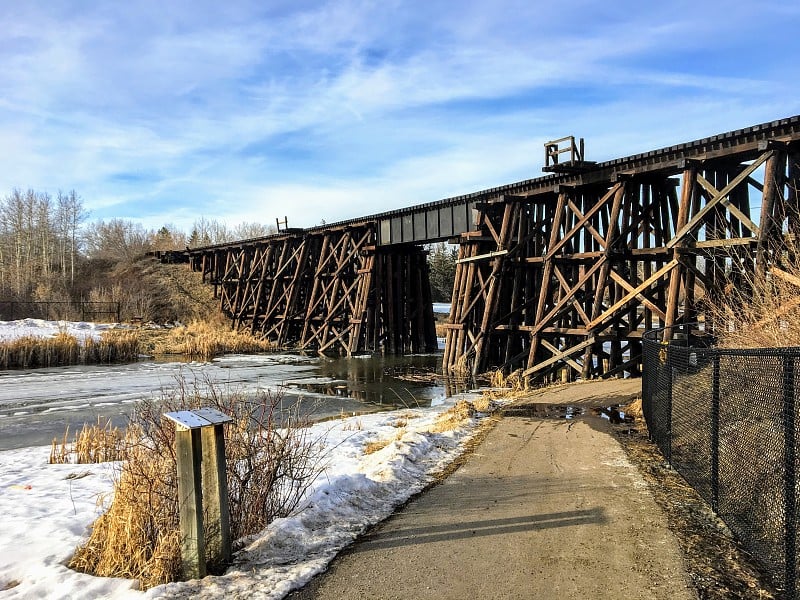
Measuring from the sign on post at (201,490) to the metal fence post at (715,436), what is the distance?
355 cm

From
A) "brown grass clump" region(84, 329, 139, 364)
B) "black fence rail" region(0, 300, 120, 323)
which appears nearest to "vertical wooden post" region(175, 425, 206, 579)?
"brown grass clump" region(84, 329, 139, 364)

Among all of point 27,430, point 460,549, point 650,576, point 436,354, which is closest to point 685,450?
point 650,576

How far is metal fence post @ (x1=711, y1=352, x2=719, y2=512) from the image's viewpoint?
461 centimetres

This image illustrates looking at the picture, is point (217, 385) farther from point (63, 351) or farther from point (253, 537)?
point (63, 351)

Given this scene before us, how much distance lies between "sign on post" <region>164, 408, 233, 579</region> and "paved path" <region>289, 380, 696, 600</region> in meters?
0.64

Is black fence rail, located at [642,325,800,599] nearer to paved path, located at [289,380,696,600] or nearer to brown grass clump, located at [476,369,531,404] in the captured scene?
paved path, located at [289,380,696,600]

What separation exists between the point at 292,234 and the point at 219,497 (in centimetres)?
2776

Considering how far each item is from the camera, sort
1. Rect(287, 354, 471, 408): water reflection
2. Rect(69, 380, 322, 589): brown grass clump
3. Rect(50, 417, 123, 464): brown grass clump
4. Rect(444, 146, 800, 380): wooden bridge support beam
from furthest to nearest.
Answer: Rect(287, 354, 471, 408): water reflection → Rect(444, 146, 800, 380): wooden bridge support beam → Rect(50, 417, 123, 464): brown grass clump → Rect(69, 380, 322, 589): brown grass clump

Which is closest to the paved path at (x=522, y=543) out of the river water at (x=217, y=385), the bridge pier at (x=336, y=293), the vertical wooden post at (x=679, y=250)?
the river water at (x=217, y=385)

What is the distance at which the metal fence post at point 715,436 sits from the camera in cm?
461

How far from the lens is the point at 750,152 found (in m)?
11.8

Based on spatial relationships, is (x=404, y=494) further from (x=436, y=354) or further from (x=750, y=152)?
(x=436, y=354)

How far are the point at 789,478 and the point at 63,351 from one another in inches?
965

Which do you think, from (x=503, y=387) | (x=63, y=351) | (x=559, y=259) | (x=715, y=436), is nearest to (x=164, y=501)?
(x=715, y=436)
